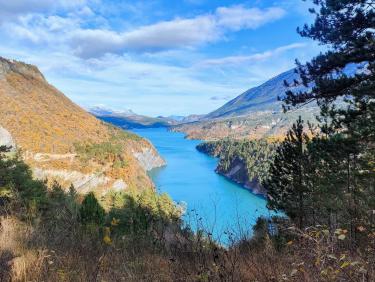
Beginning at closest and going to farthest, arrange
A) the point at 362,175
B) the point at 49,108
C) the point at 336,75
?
the point at 336,75
the point at 362,175
the point at 49,108

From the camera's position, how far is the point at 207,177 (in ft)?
438

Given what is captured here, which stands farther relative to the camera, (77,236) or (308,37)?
(308,37)

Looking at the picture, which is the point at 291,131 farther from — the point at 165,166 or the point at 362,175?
the point at 165,166

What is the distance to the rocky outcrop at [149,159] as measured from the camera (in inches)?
6540

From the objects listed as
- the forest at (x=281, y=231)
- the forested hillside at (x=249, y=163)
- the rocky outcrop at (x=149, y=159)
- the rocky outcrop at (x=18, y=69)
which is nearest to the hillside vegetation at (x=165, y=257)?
the forest at (x=281, y=231)

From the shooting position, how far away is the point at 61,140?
412 ft

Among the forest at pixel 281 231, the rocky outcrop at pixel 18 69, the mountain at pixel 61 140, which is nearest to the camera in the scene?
the forest at pixel 281 231

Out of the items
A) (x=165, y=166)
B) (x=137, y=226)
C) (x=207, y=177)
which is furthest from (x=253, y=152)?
(x=137, y=226)

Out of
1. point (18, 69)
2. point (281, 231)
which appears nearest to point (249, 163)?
point (18, 69)

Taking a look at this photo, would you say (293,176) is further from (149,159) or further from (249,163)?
(149,159)

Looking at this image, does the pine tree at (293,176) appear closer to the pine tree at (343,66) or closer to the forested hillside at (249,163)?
the pine tree at (343,66)

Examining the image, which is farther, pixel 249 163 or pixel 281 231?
pixel 249 163

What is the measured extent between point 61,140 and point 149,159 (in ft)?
170

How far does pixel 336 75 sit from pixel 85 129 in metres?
150
